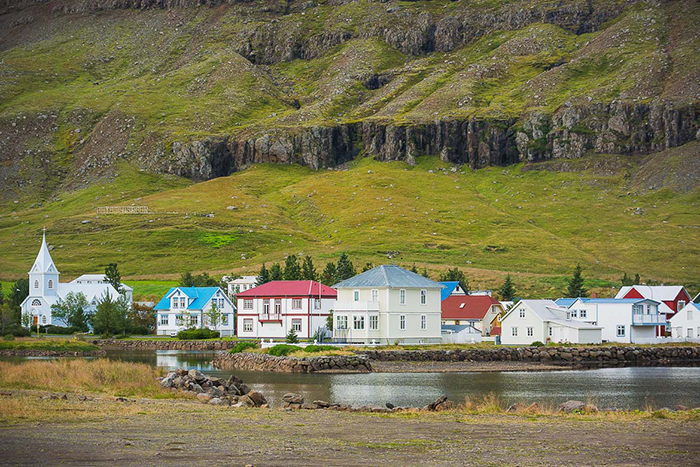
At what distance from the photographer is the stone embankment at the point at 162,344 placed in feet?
285

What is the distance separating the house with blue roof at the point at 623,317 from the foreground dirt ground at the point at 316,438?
61681 mm

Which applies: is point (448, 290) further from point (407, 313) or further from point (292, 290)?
point (407, 313)

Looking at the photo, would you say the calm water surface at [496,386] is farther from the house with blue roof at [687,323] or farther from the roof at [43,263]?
the roof at [43,263]

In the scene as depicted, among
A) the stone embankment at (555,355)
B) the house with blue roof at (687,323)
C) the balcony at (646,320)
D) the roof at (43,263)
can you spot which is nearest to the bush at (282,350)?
the stone embankment at (555,355)

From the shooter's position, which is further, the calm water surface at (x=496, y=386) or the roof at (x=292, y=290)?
the roof at (x=292, y=290)

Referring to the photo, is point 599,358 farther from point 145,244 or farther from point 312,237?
point 145,244

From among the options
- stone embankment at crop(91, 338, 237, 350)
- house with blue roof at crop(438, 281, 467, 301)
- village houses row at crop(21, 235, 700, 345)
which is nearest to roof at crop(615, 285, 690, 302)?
village houses row at crop(21, 235, 700, 345)

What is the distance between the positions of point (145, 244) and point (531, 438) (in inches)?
6483

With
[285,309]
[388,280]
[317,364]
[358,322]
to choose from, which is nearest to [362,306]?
[358,322]

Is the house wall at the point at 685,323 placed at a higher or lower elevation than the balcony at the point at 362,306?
lower

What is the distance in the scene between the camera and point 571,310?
8925cm

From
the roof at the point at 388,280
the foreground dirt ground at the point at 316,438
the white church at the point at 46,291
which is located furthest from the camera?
the white church at the point at 46,291

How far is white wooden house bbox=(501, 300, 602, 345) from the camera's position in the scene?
3211 inches

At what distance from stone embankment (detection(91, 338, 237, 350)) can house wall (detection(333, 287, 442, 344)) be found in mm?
15209
